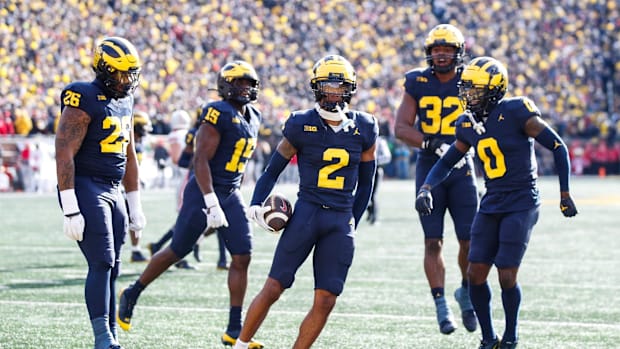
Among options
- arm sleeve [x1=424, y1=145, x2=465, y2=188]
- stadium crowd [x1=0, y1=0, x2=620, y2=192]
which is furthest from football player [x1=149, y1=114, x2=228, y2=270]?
stadium crowd [x1=0, y1=0, x2=620, y2=192]

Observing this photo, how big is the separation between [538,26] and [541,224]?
2376cm

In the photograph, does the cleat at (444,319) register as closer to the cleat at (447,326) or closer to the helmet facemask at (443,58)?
the cleat at (447,326)

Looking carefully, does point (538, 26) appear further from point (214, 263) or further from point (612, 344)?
point (612, 344)

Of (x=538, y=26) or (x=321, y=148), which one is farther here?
(x=538, y=26)

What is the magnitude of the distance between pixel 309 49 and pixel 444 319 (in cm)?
2839

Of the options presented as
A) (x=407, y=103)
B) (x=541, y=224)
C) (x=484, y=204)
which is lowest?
(x=541, y=224)

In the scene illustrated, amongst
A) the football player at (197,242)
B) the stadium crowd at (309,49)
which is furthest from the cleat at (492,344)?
the stadium crowd at (309,49)

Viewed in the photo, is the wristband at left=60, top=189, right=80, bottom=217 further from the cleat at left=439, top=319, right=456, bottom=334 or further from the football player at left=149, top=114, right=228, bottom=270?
the football player at left=149, top=114, right=228, bottom=270

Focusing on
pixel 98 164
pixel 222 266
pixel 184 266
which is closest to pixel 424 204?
pixel 98 164

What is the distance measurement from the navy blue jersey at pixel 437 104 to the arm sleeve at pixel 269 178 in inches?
78.8

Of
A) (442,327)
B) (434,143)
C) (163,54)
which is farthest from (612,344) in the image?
(163,54)

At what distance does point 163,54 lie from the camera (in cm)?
3031

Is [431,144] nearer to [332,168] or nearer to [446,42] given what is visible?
[446,42]

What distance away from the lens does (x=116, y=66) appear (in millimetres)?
5738
